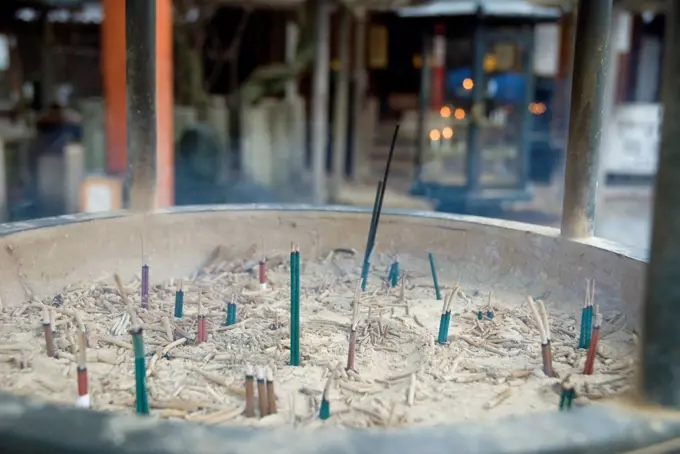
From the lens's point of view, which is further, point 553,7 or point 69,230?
point 553,7

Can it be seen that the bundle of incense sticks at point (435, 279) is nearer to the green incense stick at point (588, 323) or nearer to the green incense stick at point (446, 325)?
the green incense stick at point (446, 325)

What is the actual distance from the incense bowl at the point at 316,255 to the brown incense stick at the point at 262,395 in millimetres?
591

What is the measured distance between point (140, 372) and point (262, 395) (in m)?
0.33

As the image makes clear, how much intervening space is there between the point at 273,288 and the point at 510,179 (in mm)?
→ 4938

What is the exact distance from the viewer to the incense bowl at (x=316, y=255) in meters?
1.27

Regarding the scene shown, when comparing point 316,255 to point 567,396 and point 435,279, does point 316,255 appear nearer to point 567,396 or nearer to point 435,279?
point 435,279

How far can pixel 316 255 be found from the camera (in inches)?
153

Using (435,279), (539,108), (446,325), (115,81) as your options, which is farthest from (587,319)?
(539,108)

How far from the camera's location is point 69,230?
3.26 m

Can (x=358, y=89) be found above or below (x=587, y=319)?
above

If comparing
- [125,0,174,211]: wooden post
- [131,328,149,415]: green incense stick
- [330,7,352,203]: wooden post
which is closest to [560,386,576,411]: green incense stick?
[131,328,149,415]: green incense stick

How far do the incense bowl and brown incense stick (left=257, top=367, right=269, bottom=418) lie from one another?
0.59m

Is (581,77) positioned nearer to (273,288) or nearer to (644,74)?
(273,288)

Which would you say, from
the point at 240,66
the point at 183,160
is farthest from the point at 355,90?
the point at 183,160
